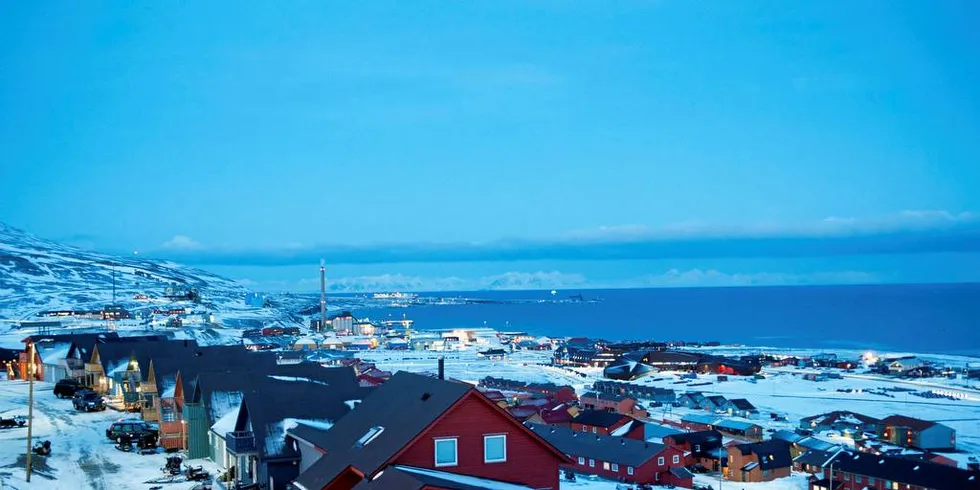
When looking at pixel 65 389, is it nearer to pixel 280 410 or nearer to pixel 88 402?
pixel 88 402

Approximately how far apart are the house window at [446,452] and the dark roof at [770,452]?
36.3 metres

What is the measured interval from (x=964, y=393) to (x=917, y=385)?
8614 mm

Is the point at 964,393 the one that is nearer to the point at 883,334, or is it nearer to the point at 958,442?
the point at 958,442

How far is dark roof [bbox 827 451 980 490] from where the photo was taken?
131 feet

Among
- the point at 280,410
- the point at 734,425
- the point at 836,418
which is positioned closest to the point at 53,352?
the point at 280,410

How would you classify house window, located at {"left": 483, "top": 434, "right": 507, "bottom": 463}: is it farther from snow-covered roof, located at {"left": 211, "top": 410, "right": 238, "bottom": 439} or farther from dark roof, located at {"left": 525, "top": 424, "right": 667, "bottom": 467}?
dark roof, located at {"left": 525, "top": 424, "right": 667, "bottom": 467}

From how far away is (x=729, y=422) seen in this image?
207 feet

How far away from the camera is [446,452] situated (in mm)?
18297

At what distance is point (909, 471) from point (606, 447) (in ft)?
51.6

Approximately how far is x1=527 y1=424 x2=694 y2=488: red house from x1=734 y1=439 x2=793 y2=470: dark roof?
522cm

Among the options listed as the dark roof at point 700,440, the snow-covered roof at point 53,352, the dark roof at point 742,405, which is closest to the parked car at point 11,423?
the snow-covered roof at point 53,352

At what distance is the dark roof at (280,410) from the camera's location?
2559 cm

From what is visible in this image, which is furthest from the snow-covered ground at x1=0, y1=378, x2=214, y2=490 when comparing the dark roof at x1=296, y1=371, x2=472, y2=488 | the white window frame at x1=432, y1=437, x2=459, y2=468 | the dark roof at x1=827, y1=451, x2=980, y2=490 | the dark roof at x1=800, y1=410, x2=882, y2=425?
the dark roof at x1=800, y1=410, x2=882, y2=425

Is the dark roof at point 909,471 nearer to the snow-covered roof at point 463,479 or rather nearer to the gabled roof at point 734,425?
the gabled roof at point 734,425
